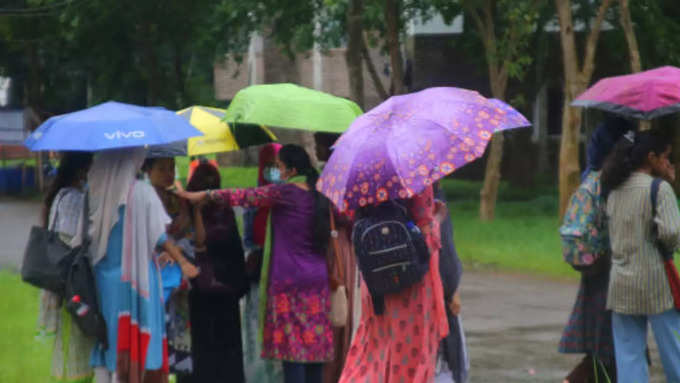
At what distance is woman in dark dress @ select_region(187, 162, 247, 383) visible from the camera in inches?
305

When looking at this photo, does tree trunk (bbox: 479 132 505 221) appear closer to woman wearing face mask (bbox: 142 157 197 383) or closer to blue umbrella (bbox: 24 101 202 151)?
woman wearing face mask (bbox: 142 157 197 383)

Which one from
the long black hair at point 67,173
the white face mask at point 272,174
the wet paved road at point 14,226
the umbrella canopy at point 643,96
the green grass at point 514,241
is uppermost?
the umbrella canopy at point 643,96

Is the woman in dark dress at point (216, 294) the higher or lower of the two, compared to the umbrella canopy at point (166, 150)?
lower

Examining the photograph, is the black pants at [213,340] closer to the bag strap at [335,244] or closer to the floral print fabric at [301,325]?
the floral print fabric at [301,325]

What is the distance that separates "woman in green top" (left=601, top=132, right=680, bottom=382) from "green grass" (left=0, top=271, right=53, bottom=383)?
346 cm

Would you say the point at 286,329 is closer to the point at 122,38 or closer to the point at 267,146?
the point at 267,146

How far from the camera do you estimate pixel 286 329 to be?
24.7 ft

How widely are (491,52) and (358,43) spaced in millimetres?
2782

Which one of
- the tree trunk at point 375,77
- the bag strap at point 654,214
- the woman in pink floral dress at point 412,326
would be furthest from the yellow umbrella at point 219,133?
the tree trunk at point 375,77

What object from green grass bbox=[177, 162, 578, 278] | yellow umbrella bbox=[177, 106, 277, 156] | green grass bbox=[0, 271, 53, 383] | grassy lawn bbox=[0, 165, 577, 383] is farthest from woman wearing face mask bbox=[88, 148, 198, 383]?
green grass bbox=[177, 162, 578, 278]

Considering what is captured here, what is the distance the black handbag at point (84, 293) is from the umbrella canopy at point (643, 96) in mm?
2930

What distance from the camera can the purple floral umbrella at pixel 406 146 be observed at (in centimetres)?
550

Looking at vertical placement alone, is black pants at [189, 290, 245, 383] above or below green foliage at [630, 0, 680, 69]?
below

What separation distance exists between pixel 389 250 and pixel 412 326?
442 mm
